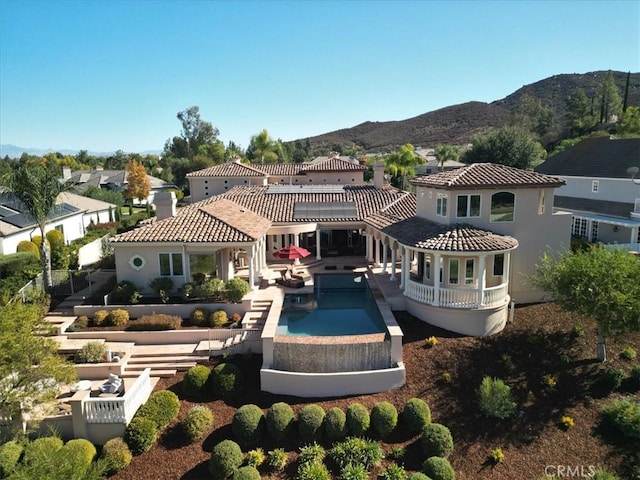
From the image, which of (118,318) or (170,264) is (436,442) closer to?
(118,318)

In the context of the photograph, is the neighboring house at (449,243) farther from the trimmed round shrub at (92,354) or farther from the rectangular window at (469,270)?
the trimmed round shrub at (92,354)

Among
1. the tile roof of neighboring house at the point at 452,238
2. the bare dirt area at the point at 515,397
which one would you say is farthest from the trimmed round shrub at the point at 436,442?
Result: the tile roof of neighboring house at the point at 452,238

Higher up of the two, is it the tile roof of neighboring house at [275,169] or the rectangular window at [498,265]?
the tile roof of neighboring house at [275,169]

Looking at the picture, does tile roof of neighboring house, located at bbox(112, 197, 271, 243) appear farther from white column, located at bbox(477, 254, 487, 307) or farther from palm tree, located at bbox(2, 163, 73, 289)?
white column, located at bbox(477, 254, 487, 307)

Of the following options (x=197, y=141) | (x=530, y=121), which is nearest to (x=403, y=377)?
(x=197, y=141)

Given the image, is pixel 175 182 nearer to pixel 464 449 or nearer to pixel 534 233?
pixel 534 233

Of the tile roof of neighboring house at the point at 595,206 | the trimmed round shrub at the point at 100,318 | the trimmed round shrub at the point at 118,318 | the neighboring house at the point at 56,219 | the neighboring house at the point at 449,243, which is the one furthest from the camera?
the tile roof of neighboring house at the point at 595,206
